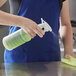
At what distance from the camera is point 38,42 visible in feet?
3.62

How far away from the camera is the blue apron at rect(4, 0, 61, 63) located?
1.09 m

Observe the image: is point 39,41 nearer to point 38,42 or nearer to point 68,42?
point 38,42

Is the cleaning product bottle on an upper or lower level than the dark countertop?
upper

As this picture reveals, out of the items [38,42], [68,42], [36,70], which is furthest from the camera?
[68,42]

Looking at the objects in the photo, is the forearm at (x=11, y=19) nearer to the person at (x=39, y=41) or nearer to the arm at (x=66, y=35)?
the person at (x=39, y=41)

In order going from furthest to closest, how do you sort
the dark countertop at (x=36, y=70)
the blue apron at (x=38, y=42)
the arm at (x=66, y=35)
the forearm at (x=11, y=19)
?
1. the arm at (x=66, y=35)
2. the blue apron at (x=38, y=42)
3. the forearm at (x=11, y=19)
4. the dark countertop at (x=36, y=70)

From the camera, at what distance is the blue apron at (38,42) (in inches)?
42.8

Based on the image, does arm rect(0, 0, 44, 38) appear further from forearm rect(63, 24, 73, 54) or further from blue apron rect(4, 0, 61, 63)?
forearm rect(63, 24, 73, 54)

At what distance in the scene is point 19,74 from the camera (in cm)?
79

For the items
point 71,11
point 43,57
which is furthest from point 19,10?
point 71,11

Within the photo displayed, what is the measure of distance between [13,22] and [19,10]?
0.23m

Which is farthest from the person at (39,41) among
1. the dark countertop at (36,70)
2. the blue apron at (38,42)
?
the dark countertop at (36,70)

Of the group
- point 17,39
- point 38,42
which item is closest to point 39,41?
point 38,42

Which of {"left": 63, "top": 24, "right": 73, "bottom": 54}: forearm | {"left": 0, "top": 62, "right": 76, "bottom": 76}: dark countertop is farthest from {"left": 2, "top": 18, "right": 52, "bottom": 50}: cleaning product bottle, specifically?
{"left": 63, "top": 24, "right": 73, "bottom": 54}: forearm
